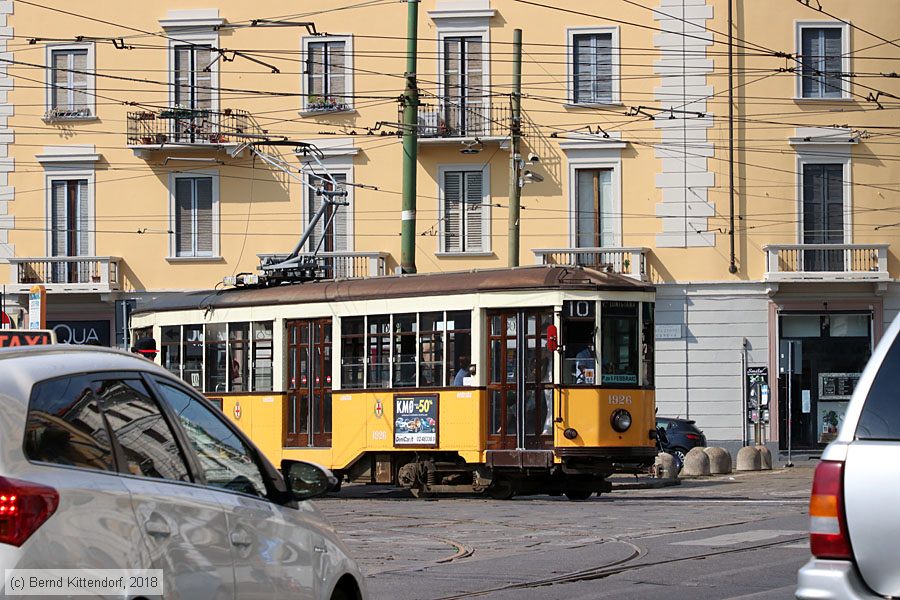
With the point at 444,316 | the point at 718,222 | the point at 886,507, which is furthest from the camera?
the point at 718,222

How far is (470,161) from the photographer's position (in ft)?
122

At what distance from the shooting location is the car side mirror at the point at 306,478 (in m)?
6.42

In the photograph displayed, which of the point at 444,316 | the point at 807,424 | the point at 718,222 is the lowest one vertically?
the point at 807,424

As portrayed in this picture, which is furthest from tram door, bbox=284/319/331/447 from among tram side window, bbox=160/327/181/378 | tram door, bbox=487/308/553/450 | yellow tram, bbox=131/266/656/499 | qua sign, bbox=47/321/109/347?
qua sign, bbox=47/321/109/347

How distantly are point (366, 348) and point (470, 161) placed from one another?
1430 cm

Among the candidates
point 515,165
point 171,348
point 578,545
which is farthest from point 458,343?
point 515,165

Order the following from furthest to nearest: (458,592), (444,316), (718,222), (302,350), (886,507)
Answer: (718,222), (302,350), (444,316), (458,592), (886,507)

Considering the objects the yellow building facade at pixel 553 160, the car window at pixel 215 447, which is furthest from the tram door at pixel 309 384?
the car window at pixel 215 447

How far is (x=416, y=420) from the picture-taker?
22703 millimetres

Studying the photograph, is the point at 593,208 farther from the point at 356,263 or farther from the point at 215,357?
the point at 215,357

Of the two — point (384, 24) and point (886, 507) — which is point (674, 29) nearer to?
point (384, 24)

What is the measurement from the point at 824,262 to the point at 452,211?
8.78 metres

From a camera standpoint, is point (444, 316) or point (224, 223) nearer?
point (444, 316)

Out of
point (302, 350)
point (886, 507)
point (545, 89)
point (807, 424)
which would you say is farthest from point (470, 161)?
point (886, 507)
